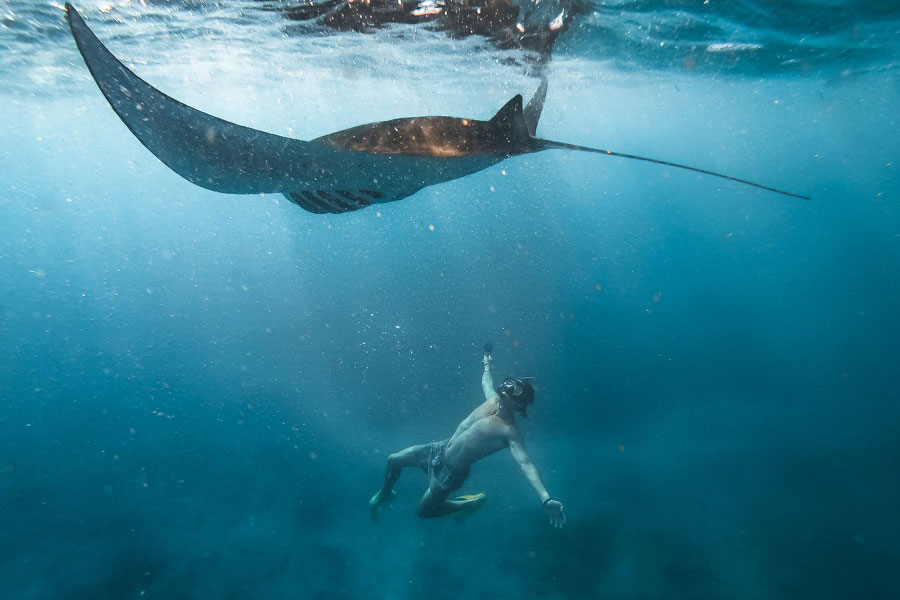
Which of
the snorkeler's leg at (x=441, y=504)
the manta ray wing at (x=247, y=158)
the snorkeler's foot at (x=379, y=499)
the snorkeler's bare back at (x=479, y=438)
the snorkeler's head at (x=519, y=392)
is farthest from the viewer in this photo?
the snorkeler's foot at (x=379, y=499)

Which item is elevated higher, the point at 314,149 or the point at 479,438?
the point at 314,149

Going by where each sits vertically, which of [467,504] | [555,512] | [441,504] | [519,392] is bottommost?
[467,504]

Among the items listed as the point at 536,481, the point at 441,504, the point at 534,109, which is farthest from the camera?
the point at 441,504

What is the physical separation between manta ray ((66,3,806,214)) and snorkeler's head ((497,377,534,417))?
300 cm

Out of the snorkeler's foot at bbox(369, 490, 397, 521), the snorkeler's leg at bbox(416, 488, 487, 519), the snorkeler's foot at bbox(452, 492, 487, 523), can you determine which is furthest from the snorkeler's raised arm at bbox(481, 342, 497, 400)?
the snorkeler's foot at bbox(369, 490, 397, 521)

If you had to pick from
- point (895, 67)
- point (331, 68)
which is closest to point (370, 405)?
point (331, 68)

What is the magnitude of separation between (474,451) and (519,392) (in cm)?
136

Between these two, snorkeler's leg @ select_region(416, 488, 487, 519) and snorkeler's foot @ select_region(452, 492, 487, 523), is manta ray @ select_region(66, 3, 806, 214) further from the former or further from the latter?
snorkeler's foot @ select_region(452, 492, 487, 523)

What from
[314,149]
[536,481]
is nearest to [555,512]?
[536,481]

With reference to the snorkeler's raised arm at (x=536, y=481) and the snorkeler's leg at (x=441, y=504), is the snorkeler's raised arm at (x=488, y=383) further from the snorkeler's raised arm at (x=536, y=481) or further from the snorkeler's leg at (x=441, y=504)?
the snorkeler's leg at (x=441, y=504)

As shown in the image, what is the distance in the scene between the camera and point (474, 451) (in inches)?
248

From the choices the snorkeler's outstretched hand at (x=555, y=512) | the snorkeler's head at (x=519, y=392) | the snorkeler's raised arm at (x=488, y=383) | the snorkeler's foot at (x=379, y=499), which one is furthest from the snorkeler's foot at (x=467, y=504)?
the snorkeler's outstretched hand at (x=555, y=512)

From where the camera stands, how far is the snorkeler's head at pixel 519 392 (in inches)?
225

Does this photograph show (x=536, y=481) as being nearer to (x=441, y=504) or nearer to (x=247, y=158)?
(x=441, y=504)
